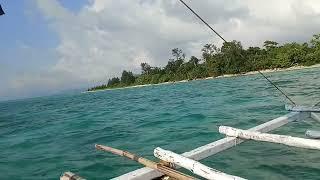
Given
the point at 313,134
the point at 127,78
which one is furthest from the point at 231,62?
the point at 313,134

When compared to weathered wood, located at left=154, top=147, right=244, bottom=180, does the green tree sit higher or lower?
higher

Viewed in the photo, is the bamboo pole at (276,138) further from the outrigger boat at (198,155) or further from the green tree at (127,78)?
the green tree at (127,78)

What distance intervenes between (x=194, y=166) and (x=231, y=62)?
10733 cm

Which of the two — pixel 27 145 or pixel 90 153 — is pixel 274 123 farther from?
pixel 27 145

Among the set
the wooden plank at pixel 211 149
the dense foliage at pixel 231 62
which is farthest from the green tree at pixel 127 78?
the wooden plank at pixel 211 149

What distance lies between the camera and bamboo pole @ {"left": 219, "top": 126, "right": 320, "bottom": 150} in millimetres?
6677

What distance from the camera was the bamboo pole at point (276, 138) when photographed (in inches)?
263

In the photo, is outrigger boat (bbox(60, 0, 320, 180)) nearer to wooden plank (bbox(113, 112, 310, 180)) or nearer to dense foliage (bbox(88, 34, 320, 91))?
wooden plank (bbox(113, 112, 310, 180))

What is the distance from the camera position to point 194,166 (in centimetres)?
566

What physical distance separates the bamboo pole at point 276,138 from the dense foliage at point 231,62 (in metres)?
59.1

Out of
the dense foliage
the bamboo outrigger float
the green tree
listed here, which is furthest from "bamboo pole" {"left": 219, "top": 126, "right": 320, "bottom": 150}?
the green tree

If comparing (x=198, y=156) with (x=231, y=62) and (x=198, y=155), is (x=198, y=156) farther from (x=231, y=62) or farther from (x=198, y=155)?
(x=231, y=62)

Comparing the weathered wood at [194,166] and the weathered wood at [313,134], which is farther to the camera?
the weathered wood at [313,134]

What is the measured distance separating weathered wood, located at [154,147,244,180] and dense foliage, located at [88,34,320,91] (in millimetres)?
61031
